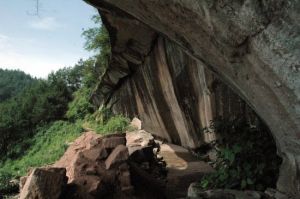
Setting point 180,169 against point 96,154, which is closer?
point 96,154

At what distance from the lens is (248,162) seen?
14.7ft

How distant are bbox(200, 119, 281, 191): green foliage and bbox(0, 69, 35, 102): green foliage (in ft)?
176

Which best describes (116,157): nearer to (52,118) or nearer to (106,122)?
(106,122)

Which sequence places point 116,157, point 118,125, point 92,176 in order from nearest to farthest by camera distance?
point 92,176
point 116,157
point 118,125

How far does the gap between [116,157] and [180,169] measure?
91.2 inches

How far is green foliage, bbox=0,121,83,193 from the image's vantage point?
1532 cm

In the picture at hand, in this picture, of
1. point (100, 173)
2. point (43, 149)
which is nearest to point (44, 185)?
point (100, 173)

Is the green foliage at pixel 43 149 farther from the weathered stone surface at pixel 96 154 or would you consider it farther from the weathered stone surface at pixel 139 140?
the weathered stone surface at pixel 96 154

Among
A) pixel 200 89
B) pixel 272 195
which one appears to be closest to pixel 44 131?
pixel 200 89

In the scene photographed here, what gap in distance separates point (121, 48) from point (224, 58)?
23.2 feet

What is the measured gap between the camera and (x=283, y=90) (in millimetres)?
2602

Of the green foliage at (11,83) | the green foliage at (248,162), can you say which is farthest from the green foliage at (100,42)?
the green foliage at (11,83)

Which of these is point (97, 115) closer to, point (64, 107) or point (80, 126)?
point (80, 126)

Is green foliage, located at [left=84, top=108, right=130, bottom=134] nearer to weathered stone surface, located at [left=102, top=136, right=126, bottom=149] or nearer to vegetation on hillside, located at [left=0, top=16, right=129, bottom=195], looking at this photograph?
vegetation on hillside, located at [left=0, top=16, right=129, bottom=195]
